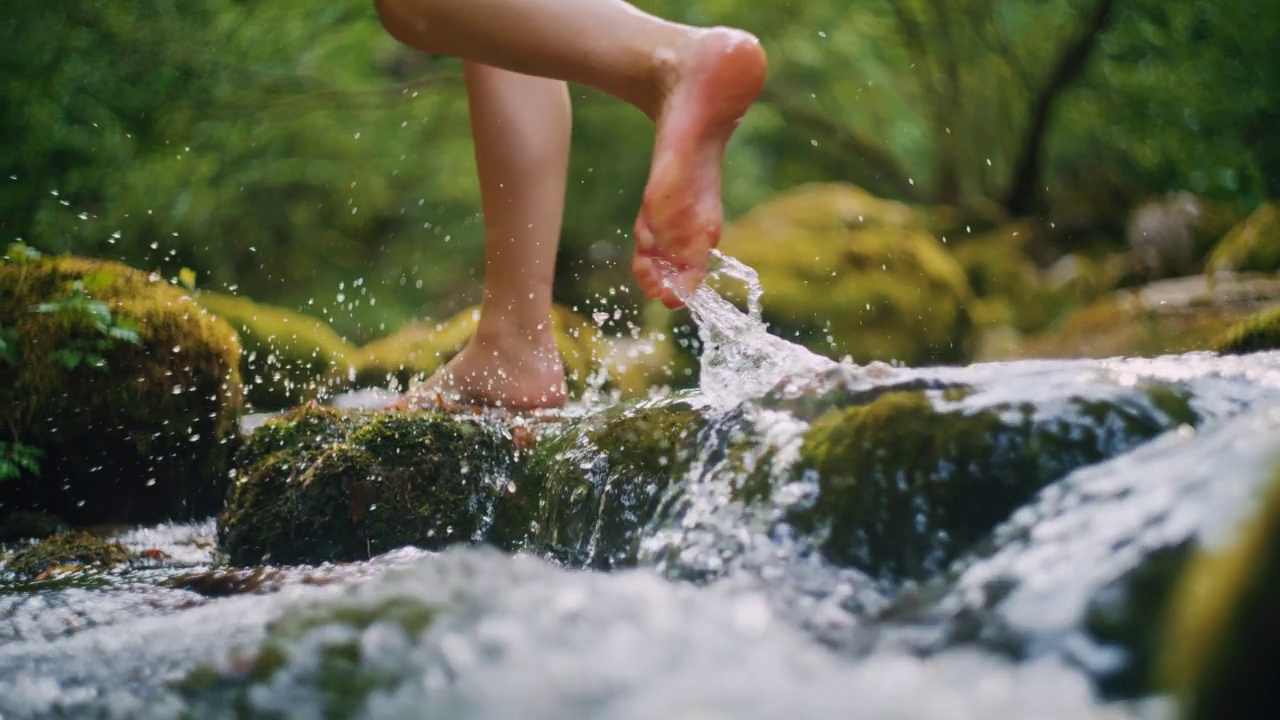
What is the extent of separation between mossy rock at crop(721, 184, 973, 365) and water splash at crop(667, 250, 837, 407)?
2.81m

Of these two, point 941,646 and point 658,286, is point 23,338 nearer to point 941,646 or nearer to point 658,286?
point 658,286

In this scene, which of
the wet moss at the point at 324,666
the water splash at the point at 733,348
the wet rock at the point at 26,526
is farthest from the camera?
the wet rock at the point at 26,526

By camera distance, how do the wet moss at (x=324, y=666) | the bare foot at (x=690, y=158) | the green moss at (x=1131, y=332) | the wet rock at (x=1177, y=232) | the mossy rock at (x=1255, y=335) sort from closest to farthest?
the wet moss at (x=324, y=666) < the bare foot at (x=690, y=158) < the mossy rock at (x=1255, y=335) < the green moss at (x=1131, y=332) < the wet rock at (x=1177, y=232)

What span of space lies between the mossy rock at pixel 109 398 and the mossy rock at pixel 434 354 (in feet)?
3.60

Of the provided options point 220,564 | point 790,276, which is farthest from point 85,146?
point 220,564

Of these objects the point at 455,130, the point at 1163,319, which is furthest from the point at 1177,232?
the point at 455,130

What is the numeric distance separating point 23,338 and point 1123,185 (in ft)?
26.0

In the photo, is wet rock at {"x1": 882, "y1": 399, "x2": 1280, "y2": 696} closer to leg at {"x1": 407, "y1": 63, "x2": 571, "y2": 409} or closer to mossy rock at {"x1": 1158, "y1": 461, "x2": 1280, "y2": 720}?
mossy rock at {"x1": 1158, "y1": 461, "x2": 1280, "y2": 720}

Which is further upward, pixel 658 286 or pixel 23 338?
pixel 658 286

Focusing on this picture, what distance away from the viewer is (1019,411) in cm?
147

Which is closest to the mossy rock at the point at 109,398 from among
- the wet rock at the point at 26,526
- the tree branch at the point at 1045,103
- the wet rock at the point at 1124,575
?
the wet rock at the point at 26,526

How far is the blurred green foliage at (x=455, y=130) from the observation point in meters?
6.51

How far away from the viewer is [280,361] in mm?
3938

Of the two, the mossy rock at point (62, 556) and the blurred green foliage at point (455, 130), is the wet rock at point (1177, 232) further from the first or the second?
the mossy rock at point (62, 556)
